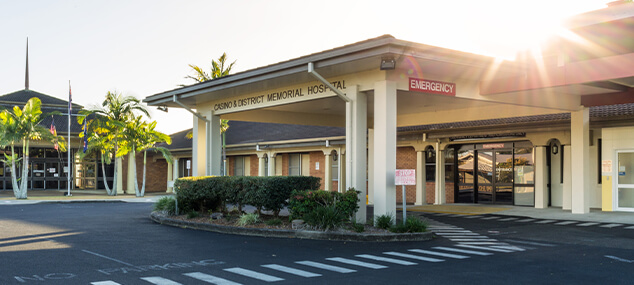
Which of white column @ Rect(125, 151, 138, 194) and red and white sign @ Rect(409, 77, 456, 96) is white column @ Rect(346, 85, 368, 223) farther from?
white column @ Rect(125, 151, 138, 194)

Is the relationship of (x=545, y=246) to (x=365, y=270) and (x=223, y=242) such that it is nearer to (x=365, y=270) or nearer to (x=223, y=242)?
(x=365, y=270)

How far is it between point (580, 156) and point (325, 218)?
10.1 m

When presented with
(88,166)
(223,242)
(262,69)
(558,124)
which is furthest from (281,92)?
(88,166)

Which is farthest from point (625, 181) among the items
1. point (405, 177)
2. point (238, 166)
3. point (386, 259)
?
point (238, 166)

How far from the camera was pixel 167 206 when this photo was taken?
59.5 ft

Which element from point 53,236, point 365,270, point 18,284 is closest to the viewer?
point 18,284

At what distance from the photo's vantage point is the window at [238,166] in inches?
1467

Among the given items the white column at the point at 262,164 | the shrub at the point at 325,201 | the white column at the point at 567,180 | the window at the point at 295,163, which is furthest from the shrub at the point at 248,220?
the white column at the point at 262,164

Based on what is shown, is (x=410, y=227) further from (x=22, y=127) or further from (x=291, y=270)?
(x=22, y=127)

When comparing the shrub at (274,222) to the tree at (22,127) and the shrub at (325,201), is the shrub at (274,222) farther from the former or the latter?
the tree at (22,127)

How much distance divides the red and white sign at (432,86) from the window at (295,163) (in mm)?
18676

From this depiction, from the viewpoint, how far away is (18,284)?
7707 millimetres

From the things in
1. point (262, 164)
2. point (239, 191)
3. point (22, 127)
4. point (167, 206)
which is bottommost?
point (167, 206)

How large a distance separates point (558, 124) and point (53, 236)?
53.4ft
